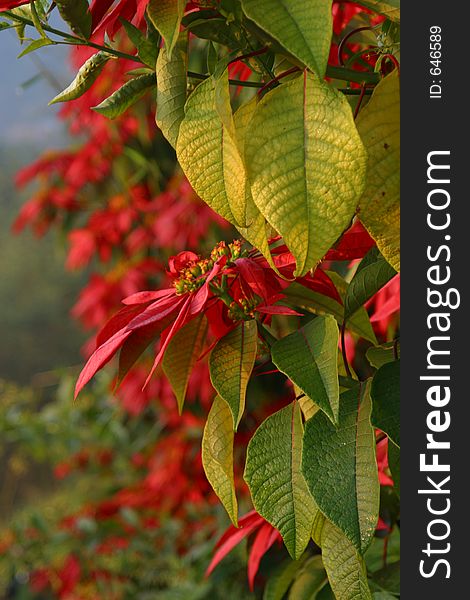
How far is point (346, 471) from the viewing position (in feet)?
1.07

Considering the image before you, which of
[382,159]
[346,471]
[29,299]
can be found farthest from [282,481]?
[29,299]

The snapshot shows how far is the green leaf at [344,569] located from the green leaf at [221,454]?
44 millimetres

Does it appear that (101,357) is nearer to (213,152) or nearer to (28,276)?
(213,152)

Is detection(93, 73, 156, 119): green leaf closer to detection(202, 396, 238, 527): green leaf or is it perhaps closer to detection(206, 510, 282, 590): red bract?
detection(202, 396, 238, 527): green leaf

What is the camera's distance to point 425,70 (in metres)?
0.32

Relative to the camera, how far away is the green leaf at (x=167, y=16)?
32 cm

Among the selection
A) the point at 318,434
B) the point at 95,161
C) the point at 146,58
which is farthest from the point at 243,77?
the point at 95,161

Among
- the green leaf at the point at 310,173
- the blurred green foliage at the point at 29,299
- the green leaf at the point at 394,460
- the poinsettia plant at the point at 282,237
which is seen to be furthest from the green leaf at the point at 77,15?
the blurred green foliage at the point at 29,299

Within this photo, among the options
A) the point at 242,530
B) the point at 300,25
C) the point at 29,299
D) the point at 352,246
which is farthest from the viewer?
the point at 29,299

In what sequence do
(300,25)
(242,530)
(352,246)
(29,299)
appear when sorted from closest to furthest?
(300,25) < (352,246) < (242,530) < (29,299)

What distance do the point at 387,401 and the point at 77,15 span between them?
21 centimetres

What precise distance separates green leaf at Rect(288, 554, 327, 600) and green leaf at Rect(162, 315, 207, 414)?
0.15 metres

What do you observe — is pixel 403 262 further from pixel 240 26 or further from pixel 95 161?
pixel 95 161

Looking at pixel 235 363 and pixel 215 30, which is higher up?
pixel 215 30
